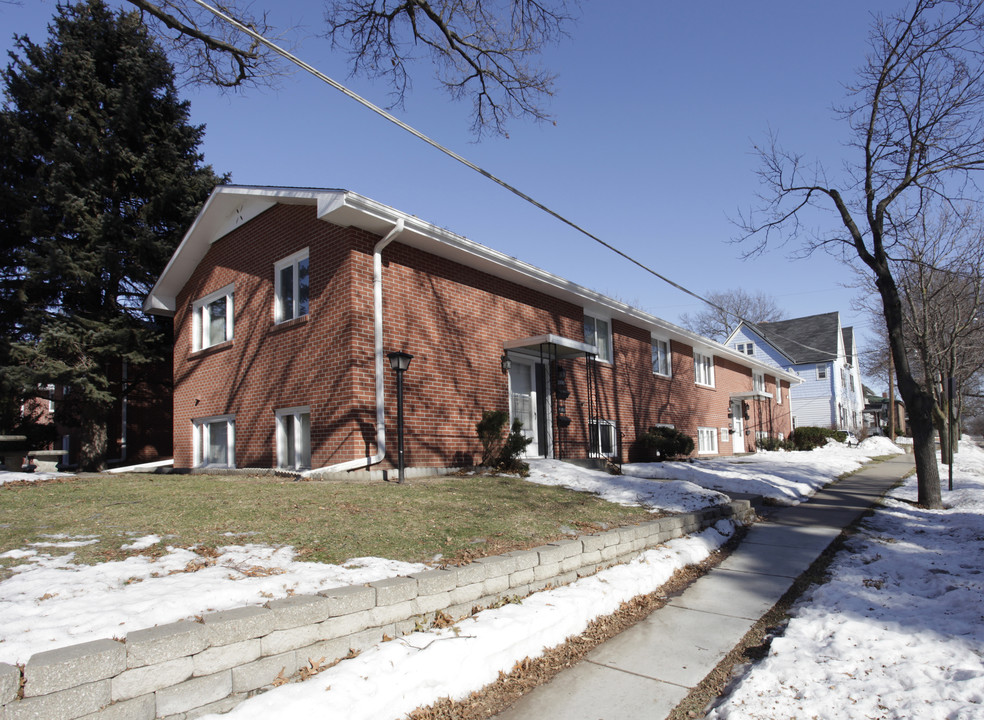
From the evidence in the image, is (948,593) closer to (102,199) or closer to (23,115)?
(102,199)

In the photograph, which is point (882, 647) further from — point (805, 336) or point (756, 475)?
point (805, 336)

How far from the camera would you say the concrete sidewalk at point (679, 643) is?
379 centimetres

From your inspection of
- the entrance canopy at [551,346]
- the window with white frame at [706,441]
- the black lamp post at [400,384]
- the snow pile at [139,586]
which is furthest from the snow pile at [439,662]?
the window with white frame at [706,441]

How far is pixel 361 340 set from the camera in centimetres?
995

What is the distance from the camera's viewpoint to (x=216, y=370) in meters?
13.5

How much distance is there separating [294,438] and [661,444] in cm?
1013

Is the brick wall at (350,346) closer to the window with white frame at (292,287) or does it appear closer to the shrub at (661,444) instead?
the window with white frame at (292,287)

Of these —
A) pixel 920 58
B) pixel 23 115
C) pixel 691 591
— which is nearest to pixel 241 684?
pixel 691 591

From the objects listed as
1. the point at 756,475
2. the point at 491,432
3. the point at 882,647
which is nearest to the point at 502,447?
the point at 491,432

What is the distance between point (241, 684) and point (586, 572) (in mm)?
3524

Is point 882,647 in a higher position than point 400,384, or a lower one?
lower

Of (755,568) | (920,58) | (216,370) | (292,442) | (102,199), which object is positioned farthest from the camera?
(102,199)

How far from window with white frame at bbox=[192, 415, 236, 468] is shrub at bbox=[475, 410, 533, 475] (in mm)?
5303

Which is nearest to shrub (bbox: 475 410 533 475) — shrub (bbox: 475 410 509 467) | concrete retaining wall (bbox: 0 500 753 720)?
shrub (bbox: 475 410 509 467)
